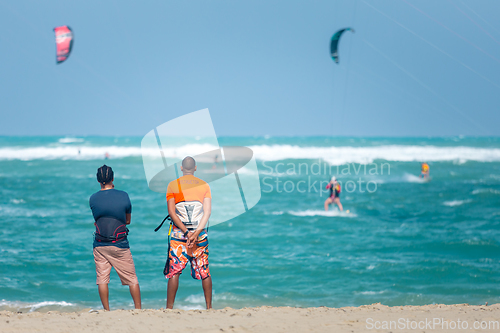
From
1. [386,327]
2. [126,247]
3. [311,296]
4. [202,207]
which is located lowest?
[311,296]

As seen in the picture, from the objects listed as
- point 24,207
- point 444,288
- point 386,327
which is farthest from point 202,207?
point 24,207

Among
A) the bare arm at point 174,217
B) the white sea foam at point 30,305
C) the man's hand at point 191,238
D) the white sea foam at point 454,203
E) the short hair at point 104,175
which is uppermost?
the short hair at point 104,175

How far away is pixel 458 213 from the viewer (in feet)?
43.6

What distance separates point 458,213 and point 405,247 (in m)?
5.04

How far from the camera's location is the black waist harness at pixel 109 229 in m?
4.20

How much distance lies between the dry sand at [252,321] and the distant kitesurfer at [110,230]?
40 cm

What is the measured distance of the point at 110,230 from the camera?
166 inches

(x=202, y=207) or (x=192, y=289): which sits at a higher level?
(x=202, y=207)

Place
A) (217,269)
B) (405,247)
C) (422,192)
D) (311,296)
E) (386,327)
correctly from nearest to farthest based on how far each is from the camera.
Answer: (386,327) < (311,296) < (217,269) < (405,247) < (422,192)

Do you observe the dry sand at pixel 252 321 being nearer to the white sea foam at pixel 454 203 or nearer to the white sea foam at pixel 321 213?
the white sea foam at pixel 321 213

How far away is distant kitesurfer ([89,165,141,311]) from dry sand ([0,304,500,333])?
0.40m

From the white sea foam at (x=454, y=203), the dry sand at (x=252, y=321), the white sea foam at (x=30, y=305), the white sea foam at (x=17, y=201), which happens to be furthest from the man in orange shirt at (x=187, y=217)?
the white sea foam at (x=454, y=203)

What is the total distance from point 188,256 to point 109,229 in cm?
89

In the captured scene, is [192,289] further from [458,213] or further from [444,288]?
[458,213]
